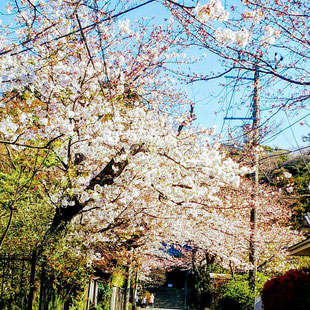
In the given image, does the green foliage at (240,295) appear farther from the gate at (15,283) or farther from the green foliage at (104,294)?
the gate at (15,283)

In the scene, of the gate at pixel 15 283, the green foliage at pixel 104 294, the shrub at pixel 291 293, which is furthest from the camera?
the green foliage at pixel 104 294

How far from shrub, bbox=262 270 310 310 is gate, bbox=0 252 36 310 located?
4.60 m

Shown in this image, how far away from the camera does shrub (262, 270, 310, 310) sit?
6.32 metres

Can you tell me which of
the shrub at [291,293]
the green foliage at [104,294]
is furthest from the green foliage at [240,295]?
the shrub at [291,293]

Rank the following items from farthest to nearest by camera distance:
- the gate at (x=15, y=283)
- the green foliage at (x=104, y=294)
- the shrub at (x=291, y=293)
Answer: the green foliage at (x=104, y=294)
the shrub at (x=291, y=293)
the gate at (x=15, y=283)

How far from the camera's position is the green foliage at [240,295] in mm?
12234

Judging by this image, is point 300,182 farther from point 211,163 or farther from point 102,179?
point 102,179

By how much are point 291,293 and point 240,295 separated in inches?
262

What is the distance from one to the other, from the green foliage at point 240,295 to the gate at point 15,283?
8.57 metres

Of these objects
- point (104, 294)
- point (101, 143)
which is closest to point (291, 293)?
point (101, 143)

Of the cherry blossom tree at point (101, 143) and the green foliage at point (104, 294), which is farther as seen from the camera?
the green foliage at point (104, 294)

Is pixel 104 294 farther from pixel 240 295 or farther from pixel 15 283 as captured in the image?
pixel 15 283

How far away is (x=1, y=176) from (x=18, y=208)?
0.62 m

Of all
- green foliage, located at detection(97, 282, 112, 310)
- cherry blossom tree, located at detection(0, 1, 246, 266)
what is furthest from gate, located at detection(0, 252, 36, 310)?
green foliage, located at detection(97, 282, 112, 310)
